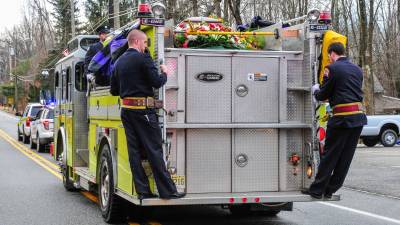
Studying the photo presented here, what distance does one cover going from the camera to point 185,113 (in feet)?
25.6

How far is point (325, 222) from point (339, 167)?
1588 millimetres

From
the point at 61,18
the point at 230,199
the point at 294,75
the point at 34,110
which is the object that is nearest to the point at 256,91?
the point at 294,75

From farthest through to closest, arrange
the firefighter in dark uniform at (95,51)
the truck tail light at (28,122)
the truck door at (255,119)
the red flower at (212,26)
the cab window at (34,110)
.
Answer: the cab window at (34,110)
the truck tail light at (28,122)
the firefighter in dark uniform at (95,51)
the red flower at (212,26)
the truck door at (255,119)

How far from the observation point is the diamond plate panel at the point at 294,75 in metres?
8.15

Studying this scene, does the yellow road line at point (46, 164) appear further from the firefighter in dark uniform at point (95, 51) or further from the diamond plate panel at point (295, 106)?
the diamond plate panel at point (295, 106)

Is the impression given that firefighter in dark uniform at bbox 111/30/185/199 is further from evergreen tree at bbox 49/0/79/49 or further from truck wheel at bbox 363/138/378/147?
evergreen tree at bbox 49/0/79/49

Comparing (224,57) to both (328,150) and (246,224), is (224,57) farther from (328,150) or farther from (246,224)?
(246,224)

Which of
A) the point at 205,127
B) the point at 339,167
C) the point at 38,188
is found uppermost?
the point at 205,127

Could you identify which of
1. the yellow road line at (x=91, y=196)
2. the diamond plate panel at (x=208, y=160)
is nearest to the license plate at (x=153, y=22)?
the diamond plate panel at (x=208, y=160)

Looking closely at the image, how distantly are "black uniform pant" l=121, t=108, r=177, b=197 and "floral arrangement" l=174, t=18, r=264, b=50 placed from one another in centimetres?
114

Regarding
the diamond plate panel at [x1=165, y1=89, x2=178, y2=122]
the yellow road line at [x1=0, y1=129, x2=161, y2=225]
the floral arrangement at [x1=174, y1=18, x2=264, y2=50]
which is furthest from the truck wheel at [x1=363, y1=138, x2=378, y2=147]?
the diamond plate panel at [x1=165, y1=89, x2=178, y2=122]

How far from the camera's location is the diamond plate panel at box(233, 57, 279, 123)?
26.1 ft

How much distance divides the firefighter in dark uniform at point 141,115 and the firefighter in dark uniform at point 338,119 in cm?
175

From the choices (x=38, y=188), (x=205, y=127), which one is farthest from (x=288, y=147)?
(x=38, y=188)
